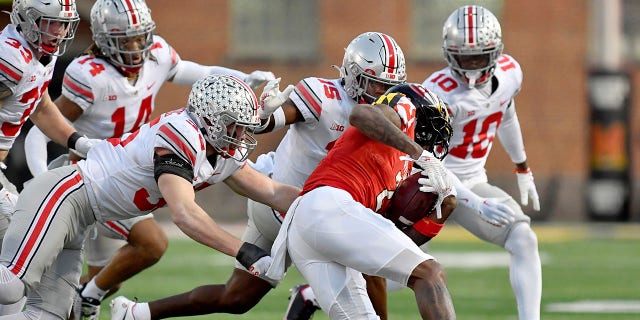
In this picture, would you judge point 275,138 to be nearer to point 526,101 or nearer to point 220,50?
point 220,50

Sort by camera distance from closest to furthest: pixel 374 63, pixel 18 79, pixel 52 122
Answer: pixel 374 63 → pixel 18 79 → pixel 52 122

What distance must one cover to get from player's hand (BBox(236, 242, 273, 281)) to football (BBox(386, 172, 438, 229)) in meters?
0.68

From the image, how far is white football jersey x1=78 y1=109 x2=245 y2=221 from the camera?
5.50 m

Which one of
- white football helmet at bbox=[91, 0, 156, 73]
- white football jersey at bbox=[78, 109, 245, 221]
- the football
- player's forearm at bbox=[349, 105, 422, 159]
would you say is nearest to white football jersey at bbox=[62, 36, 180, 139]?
white football helmet at bbox=[91, 0, 156, 73]

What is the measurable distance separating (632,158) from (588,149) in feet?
2.21

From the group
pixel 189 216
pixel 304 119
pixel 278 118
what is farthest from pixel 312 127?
pixel 189 216

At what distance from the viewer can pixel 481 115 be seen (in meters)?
7.16

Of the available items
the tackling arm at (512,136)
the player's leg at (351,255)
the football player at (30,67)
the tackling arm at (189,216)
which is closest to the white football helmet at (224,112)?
the tackling arm at (189,216)

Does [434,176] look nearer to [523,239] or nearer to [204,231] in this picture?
[204,231]

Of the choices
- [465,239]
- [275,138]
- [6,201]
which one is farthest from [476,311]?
[275,138]

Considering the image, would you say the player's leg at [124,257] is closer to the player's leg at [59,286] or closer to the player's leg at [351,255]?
the player's leg at [59,286]

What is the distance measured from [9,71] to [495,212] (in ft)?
8.44

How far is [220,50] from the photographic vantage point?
1880cm

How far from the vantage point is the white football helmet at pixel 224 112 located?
545cm
